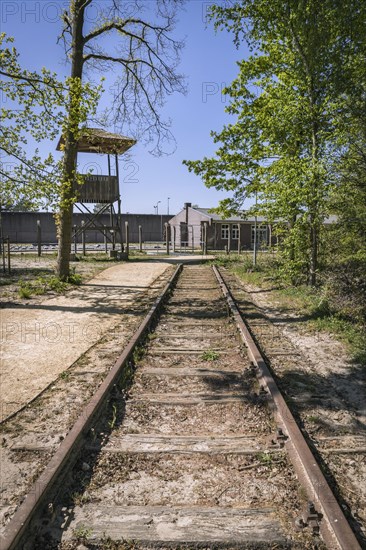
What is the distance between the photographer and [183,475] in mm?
2865

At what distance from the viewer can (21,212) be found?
46438 millimetres

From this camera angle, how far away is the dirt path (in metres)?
4.68

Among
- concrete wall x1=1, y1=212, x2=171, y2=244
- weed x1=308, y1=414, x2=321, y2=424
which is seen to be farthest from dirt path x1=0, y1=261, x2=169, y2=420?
concrete wall x1=1, y1=212, x2=171, y2=244

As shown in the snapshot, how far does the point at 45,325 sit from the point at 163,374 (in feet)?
12.1

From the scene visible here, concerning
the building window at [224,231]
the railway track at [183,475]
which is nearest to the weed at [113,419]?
the railway track at [183,475]

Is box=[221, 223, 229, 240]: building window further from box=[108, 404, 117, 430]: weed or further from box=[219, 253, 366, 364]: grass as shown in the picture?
box=[108, 404, 117, 430]: weed

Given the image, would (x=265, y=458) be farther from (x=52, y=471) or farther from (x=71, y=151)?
(x=71, y=151)

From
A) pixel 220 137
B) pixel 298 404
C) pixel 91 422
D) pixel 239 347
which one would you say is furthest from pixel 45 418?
pixel 220 137

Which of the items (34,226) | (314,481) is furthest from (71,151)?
(34,226)

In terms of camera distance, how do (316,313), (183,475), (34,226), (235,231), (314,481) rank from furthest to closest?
(34,226) < (235,231) < (316,313) < (183,475) < (314,481)

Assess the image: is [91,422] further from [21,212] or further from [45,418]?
[21,212]

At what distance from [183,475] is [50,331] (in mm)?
4911

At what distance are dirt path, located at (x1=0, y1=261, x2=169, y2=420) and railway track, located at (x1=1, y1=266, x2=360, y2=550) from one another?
1.08 meters

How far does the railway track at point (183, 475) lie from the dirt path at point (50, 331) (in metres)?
1.08
